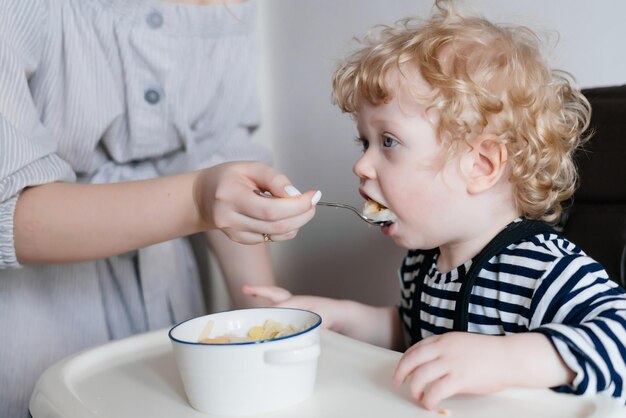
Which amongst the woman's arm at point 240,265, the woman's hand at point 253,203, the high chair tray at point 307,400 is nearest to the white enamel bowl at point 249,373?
the high chair tray at point 307,400

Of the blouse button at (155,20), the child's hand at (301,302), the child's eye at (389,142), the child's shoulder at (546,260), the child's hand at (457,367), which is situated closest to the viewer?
the child's hand at (457,367)

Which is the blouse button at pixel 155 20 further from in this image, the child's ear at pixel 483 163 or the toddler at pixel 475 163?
the child's ear at pixel 483 163

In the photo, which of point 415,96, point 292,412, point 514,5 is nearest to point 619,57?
point 514,5

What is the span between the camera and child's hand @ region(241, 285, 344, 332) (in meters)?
1.02

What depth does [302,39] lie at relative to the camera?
1673 mm

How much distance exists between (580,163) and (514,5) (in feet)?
1.20

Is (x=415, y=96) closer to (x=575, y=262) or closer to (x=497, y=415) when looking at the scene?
(x=575, y=262)

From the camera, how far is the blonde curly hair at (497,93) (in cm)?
87

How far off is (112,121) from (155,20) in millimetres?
187

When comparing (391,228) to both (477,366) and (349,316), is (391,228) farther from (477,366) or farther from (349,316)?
(477,366)

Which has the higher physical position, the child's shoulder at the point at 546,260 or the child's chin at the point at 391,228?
the child's chin at the point at 391,228

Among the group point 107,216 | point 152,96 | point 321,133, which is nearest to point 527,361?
point 107,216

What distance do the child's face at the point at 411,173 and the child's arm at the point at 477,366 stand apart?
239 millimetres

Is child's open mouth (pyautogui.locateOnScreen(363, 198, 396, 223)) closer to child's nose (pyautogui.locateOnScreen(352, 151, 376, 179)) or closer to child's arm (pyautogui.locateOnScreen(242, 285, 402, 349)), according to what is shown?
child's nose (pyautogui.locateOnScreen(352, 151, 376, 179))
